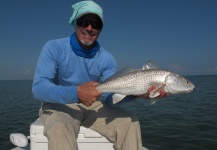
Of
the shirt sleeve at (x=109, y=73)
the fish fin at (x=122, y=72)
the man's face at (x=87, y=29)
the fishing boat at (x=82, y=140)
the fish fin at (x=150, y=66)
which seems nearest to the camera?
the fishing boat at (x=82, y=140)

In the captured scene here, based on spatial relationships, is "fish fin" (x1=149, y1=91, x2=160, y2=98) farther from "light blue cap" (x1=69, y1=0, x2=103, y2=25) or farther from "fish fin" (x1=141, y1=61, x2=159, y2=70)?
"light blue cap" (x1=69, y1=0, x2=103, y2=25)

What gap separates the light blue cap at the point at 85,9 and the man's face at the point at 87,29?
9cm

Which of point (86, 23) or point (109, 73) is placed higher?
point (86, 23)

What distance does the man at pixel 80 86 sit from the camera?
3.68 metres

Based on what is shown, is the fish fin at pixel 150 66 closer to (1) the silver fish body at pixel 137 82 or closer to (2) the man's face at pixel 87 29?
(1) the silver fish body at pixel 137 82

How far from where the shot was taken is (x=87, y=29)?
14.9 feet

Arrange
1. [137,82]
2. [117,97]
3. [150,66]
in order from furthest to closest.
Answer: [150,66]
[117,97]
[137,82]

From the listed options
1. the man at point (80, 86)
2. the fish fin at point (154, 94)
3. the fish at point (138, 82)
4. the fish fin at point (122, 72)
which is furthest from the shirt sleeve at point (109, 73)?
the fish fin at point (154, 94)

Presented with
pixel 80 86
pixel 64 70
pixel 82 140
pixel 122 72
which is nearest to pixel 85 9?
pixel 64 70

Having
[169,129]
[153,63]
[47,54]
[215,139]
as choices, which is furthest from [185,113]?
[47,54]

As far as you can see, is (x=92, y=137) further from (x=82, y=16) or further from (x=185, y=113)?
(x=185, y=113)

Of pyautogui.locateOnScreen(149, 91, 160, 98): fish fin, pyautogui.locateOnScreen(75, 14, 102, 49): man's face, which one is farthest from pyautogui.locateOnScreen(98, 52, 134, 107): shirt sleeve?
pyautogui.locateOnScreen(149, 91, 160, 98): fish fin

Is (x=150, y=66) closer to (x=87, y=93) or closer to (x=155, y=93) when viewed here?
(x=155, y=93)

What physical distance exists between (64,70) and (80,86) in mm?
968
